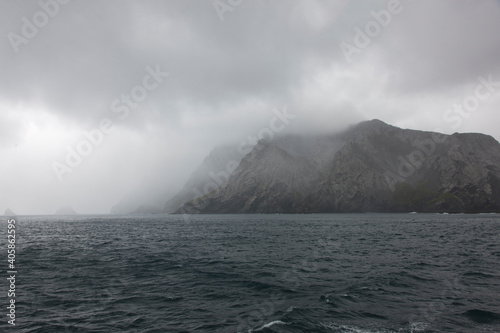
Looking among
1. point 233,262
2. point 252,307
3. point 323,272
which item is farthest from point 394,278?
point 233,262

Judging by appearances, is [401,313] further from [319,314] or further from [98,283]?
[98,283]

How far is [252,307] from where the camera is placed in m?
20.3

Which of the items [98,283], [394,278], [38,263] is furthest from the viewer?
[38,263]

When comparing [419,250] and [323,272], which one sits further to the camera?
[419,250]

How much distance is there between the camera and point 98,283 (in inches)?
1038

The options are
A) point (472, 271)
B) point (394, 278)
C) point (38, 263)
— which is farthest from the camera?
point (38, 263)

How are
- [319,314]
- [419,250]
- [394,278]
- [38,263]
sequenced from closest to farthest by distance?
[319,314], [394,278], [38,263], [419,250]

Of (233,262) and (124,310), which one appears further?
(233,262)

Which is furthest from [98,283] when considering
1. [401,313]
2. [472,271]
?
[472,271]

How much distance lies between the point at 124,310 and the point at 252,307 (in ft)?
29.7

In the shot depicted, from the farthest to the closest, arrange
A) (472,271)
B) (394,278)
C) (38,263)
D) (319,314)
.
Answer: (38,263), (472,271), (394,278), (319,314)

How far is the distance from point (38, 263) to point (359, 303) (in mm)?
38302

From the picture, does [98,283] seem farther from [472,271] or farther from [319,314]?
[472,271]

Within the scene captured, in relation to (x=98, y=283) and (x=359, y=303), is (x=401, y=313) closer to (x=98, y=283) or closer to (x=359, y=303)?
(x=359, y=303)
